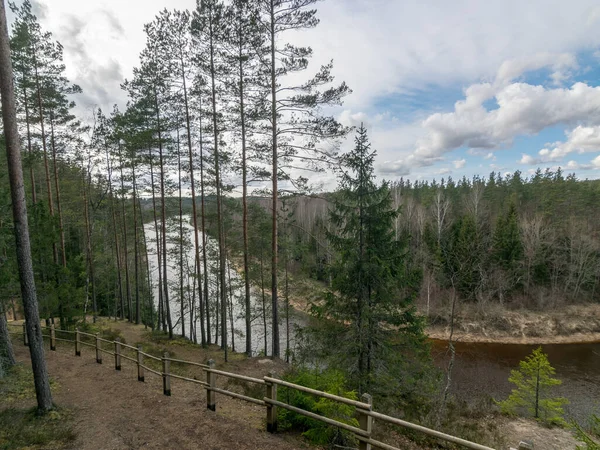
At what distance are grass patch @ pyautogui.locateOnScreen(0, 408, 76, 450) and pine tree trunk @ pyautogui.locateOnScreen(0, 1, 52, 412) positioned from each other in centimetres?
26

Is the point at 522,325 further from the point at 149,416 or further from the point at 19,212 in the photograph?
the point at 19,212

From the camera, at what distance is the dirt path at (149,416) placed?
187 inches

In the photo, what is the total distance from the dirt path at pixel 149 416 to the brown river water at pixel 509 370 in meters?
10.5

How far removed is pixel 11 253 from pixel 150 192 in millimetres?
6030

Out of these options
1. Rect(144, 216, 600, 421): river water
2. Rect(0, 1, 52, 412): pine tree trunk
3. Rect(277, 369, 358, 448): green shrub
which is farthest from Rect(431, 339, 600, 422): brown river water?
Rect(0, 1, 52, 412): pine tree trunk

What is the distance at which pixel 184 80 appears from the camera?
39.0ft

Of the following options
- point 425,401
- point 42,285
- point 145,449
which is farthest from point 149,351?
point 425,401

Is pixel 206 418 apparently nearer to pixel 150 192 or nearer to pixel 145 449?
pixel 145 449

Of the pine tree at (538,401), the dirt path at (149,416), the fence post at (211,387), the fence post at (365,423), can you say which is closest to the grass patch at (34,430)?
the dirt path at (149,416)

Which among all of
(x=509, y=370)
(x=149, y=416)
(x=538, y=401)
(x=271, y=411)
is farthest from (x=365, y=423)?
(x=509, y=370)

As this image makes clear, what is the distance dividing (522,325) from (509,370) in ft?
27.4

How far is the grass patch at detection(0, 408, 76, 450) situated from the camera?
4.69 metres

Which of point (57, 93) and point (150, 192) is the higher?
point (57, 93)

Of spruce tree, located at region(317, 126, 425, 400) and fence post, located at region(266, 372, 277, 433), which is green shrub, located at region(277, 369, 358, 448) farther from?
spruce tree, located at region(317, 126, 425, 400)
